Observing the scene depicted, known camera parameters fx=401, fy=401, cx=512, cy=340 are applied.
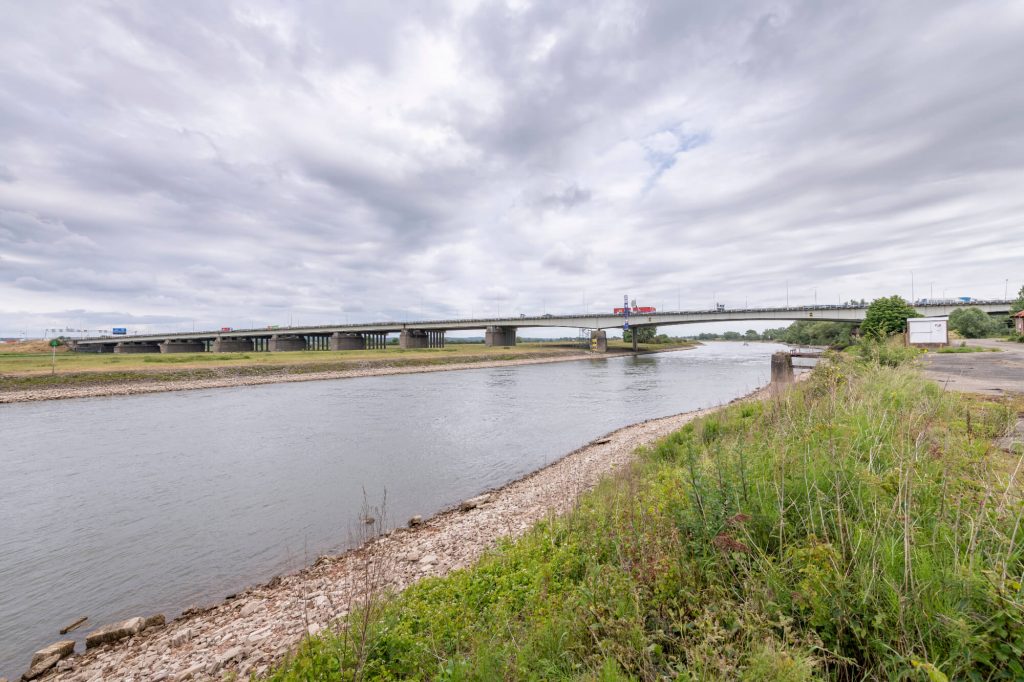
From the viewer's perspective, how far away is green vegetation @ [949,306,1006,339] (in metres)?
65.4

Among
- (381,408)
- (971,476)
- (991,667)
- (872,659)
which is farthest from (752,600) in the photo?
(381,408)

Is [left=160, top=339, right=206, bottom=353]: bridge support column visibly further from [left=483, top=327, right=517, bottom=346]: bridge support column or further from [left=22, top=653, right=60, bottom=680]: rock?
[left=22, top=653, right=60, bottom=680]: rock

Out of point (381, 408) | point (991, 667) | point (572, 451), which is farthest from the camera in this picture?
point (381, 408)

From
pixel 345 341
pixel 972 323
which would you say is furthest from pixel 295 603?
pixel 345 341

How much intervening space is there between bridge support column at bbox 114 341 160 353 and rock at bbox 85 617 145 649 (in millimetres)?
182282

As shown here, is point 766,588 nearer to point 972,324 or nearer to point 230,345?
point 972,324

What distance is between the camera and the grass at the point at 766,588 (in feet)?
9.29

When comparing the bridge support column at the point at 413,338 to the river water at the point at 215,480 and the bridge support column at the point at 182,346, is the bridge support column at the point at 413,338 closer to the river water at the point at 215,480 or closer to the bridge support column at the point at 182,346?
the bridge support column at the point at 182,346

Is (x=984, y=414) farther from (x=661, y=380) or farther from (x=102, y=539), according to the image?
(x=661, y=380)

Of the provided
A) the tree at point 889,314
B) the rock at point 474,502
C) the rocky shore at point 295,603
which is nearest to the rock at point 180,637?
the rocky shore at point 295,603

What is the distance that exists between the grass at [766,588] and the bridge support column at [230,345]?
159m

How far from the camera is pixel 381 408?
33125 millimetres

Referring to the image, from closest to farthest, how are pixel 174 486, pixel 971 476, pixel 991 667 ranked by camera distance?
pixel 991 667, pixel 971 476, pixel 174 486

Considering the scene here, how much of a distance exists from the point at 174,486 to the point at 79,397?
40.8 meters
